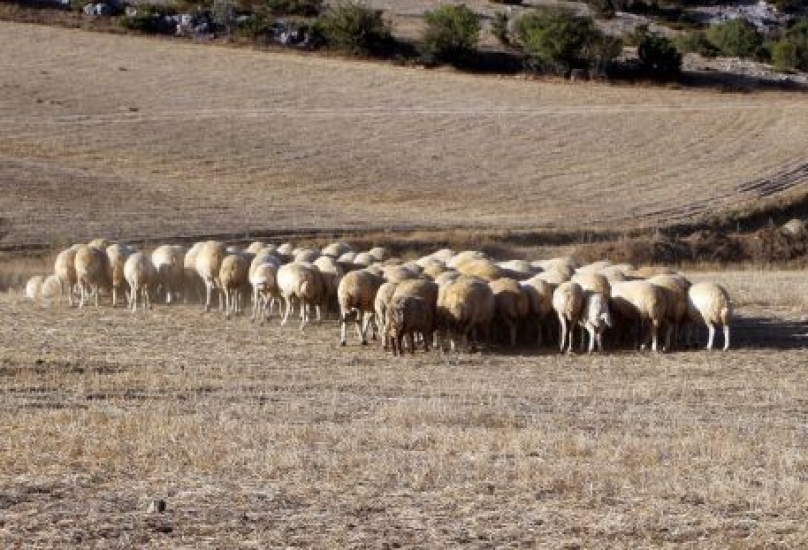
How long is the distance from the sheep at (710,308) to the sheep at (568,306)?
2104mm

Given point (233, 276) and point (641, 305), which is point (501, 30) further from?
point (641, 305)

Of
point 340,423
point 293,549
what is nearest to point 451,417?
point 340,423

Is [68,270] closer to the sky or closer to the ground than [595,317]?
closer to the ground

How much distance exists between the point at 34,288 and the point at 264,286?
7.76 meters

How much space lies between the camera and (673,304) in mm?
25766

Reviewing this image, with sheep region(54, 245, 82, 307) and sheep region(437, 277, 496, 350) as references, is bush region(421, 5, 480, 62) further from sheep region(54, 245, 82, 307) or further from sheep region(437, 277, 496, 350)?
sheep region(437, 277, 496, 350)

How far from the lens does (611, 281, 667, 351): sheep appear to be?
25438 mm

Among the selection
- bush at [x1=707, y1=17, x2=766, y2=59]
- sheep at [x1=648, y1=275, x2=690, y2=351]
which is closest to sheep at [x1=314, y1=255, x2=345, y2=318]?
sheep at [x1=648, y1=275, x2=690, y2=351]

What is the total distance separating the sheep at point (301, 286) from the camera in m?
27.7

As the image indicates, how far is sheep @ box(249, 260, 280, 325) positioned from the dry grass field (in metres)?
6.03

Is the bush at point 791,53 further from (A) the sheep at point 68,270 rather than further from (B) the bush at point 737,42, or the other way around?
(A) the sheep at point 68,270

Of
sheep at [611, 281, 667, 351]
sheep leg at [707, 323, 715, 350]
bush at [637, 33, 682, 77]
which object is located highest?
bush at [637, 33, 682, 77]

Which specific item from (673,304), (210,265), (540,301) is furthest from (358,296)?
(210,265)

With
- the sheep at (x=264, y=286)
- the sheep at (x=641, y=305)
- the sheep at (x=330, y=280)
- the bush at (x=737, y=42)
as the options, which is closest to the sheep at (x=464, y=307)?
the sheep at (x=641, y=305)
